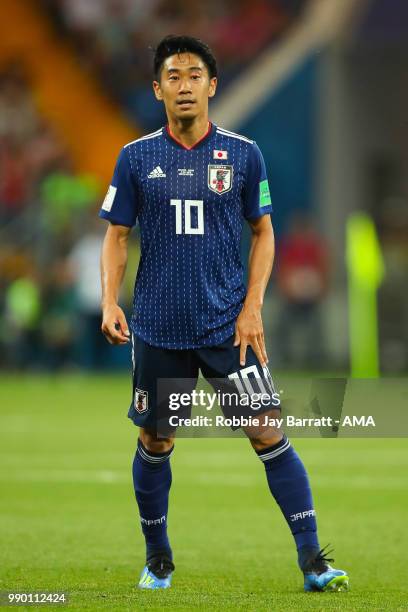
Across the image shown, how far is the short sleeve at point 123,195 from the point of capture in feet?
21.3

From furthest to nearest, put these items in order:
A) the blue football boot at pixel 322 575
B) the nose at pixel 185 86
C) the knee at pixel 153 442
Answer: the knee at pixel 153 442 → the nose at pixel 185 86 → the blue football boot at pixel 322 575

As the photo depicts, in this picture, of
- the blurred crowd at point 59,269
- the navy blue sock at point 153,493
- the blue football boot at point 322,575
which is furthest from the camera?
the blurred crowd at point 59,269

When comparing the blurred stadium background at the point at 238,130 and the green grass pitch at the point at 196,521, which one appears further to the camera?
the blurred stadium background at the point at 238,130

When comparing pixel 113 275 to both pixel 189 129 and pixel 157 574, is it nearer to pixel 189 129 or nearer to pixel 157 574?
pixel 189 129

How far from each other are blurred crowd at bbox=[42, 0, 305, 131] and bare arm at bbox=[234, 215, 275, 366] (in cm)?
1872

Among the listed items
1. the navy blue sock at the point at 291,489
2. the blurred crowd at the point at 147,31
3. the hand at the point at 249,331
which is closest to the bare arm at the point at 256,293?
the hand at the point at 249,331

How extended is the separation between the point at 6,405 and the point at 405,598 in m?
11.7

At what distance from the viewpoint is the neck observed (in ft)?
21.1

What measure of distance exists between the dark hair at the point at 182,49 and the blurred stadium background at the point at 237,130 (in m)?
13.6

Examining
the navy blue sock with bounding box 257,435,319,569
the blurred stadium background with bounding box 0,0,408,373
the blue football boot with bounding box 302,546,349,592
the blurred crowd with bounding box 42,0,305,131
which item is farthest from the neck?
the blurred crowd with bounding box 42,0,305,131

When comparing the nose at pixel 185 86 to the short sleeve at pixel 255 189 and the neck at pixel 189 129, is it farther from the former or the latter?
the short sleeve at pixel 255 189

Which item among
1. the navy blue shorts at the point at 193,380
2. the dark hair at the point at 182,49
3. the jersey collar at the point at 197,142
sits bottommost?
the navy blue shorts at the point at 193,380

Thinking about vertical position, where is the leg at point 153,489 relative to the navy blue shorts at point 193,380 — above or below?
below

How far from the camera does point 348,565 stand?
727 centimetres
